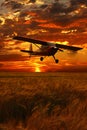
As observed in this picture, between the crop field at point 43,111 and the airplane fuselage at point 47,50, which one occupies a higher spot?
the crop field at point 43,111

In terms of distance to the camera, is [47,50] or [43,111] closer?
[43,111]

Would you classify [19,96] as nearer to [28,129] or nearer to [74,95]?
[74,95]

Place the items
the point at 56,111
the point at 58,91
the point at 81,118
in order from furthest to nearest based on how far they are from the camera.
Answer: the point at 58,91 → the point at 56,111 → the point at 81,118

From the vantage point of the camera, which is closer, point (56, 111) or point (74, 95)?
point (56, 111)

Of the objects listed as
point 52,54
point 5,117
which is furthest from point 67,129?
point 52,54

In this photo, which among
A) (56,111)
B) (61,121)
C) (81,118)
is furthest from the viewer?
(56,111)

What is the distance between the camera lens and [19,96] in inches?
394

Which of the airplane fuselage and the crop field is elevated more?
the crop field

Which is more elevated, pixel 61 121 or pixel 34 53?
pixel 61 121

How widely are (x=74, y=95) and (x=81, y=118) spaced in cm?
372

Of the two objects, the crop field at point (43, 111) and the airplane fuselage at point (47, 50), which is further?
the airplane fuselage at point (47, 50)

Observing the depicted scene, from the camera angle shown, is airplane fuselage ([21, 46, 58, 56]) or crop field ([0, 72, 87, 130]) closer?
crop field ([0, 72, 87, 130])

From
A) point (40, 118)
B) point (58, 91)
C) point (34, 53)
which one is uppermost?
point (40, 118)

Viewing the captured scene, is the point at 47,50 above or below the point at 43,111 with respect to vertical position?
below
